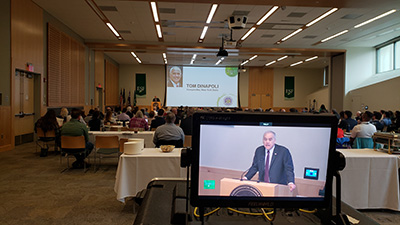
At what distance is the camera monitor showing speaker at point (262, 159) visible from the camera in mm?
1062

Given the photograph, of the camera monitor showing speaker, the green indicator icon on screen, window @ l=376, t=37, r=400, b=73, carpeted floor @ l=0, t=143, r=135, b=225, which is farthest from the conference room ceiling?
the green indicator icon on screen

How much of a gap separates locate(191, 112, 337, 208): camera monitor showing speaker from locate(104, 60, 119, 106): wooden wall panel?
18.0 meters

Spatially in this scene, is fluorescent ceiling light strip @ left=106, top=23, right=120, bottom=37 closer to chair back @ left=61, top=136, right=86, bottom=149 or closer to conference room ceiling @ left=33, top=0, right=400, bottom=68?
conference room ceiling @ left=33, top=0, right=400, bottom=68

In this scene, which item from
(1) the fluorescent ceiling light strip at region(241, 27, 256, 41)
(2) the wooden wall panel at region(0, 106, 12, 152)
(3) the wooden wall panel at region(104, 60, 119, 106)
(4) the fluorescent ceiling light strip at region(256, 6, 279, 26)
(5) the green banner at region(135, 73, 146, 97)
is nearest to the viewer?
(2) the wooden wall panel at region(0, 106, 12, 152)

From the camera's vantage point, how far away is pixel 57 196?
14.6ft

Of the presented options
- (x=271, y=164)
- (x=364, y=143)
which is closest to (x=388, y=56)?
(x=364, y=143)

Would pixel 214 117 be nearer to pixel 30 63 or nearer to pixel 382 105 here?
pixel 30 63

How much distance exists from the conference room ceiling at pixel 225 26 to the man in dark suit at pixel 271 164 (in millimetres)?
7720

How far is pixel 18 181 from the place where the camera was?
207 inches

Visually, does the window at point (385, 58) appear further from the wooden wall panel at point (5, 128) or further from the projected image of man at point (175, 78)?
the wooden wall panel at point (5, 128)

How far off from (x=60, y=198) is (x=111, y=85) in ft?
53.6

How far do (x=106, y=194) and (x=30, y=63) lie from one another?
681 cm

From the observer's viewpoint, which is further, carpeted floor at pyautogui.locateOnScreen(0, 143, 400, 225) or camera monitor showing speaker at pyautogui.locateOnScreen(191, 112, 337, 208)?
carpeted floor at pyautogui.locateOnScreen(0, 143, 400, 225)

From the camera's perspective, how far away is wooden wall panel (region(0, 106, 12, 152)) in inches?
319
